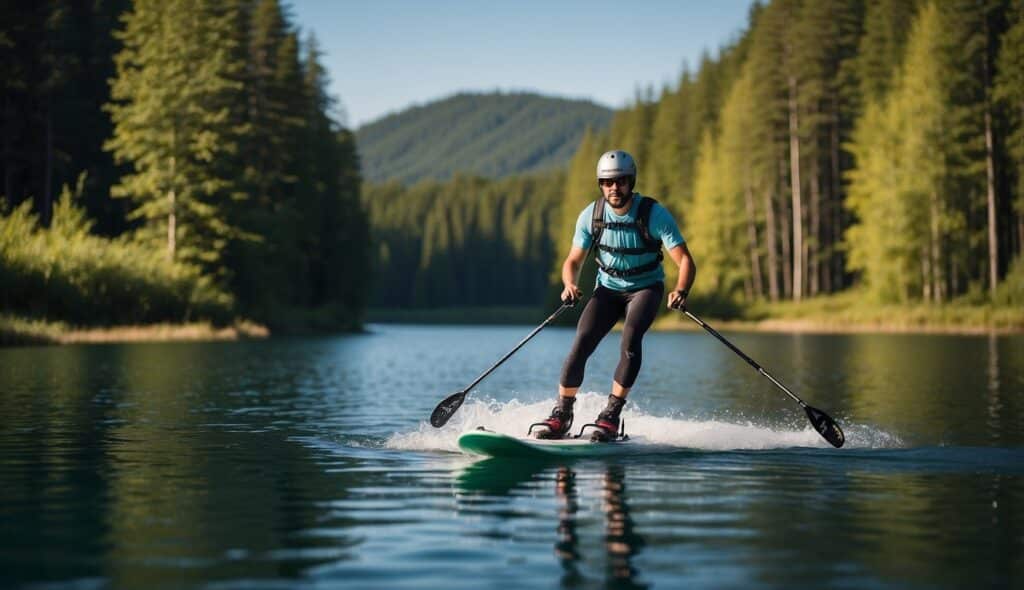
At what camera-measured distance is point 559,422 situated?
12.6m

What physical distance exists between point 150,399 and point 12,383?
12.2 ft

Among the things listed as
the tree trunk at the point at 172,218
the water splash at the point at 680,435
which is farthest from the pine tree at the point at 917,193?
the water splash at the point at 680,435

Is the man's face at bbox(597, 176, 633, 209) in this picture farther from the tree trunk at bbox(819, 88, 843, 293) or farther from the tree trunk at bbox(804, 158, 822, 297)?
the tree trunk at bbox(819, 88, 843, 293)

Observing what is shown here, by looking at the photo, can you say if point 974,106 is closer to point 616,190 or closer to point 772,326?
point 772,326

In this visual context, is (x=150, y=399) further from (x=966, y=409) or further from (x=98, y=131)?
(x=98, y=131)

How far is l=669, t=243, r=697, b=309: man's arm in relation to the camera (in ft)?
Answer: 40.3

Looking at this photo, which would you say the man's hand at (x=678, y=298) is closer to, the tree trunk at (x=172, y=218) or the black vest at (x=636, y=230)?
the black vest at (x=636, y=230)

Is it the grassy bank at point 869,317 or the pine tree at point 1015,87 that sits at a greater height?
the pine tree at point 1015,87

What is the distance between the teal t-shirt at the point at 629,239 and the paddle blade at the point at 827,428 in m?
1.99

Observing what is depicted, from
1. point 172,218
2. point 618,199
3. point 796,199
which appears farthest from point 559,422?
point 796,199

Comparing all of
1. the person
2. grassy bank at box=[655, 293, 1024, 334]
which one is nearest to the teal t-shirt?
the person

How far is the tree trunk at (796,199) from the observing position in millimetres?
72625

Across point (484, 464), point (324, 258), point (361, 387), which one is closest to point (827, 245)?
point (324, 258)

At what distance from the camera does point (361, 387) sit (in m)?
A: 24.9
